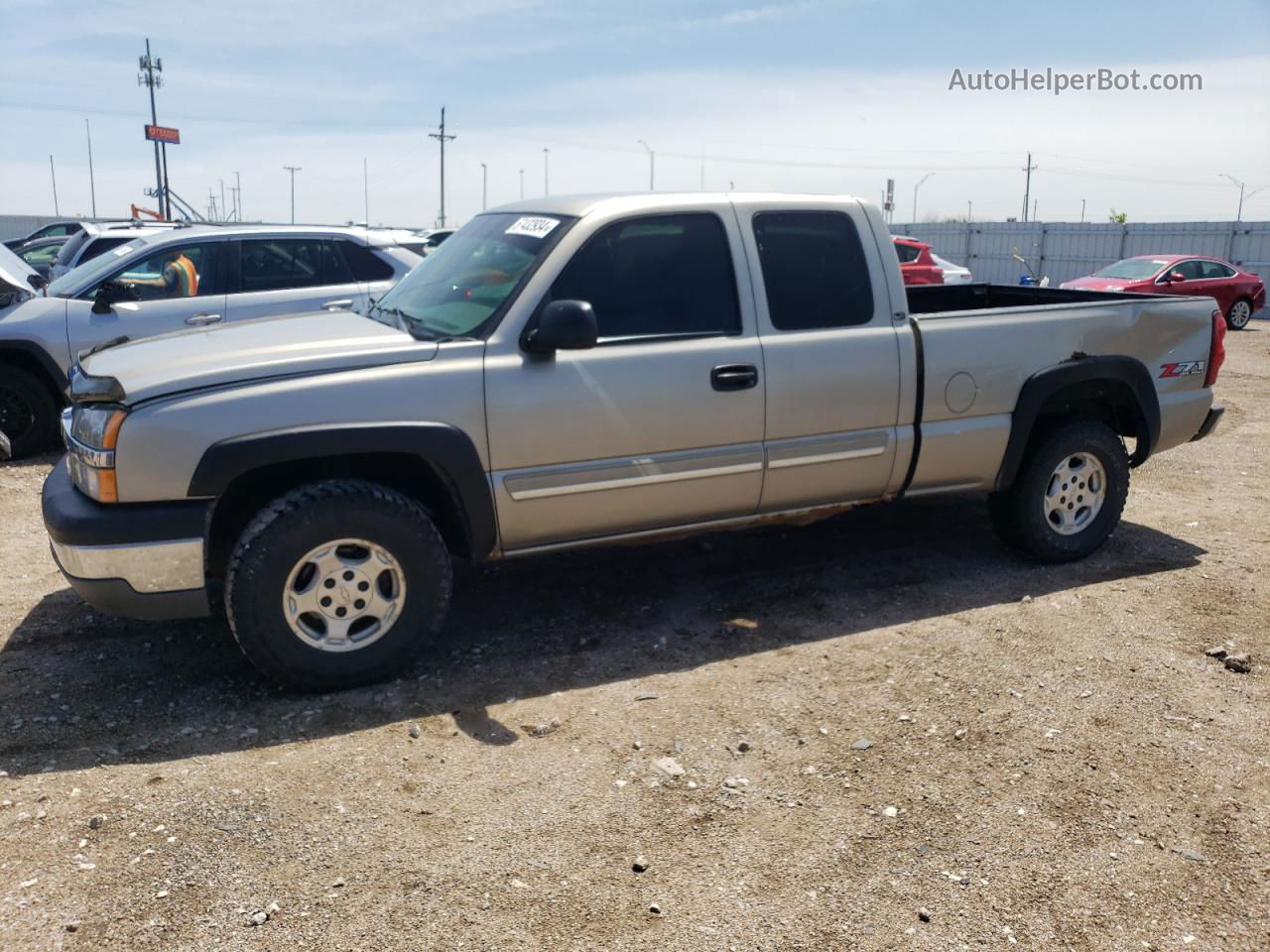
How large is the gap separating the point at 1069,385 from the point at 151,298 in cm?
674

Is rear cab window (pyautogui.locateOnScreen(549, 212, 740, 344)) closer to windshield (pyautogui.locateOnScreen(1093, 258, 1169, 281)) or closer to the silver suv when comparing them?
the silver suv

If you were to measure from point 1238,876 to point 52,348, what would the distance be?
8.35 m

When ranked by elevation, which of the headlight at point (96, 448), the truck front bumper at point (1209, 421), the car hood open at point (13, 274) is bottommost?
the truck front bumper at point (1209, 421)

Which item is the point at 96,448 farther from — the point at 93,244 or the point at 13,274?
the point at 93,244

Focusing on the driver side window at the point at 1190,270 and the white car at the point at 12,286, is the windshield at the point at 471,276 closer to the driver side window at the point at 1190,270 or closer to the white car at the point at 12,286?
→ the white car at the point at 12,286

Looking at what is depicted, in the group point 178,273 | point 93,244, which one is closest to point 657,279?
point 178,273

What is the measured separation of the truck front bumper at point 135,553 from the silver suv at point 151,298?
4625 mm

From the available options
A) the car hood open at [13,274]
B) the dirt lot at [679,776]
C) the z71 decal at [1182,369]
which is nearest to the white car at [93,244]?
the car hood open at [13,274]

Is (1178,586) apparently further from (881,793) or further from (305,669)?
(305,669)

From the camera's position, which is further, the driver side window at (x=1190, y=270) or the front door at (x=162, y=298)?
the driver side window at (x=1190, y=270)

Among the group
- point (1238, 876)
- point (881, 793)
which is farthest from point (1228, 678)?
point (881, 793)

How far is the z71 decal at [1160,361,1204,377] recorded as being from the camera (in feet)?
19.3

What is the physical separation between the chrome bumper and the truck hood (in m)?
0.54

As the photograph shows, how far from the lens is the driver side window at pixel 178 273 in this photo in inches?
334
